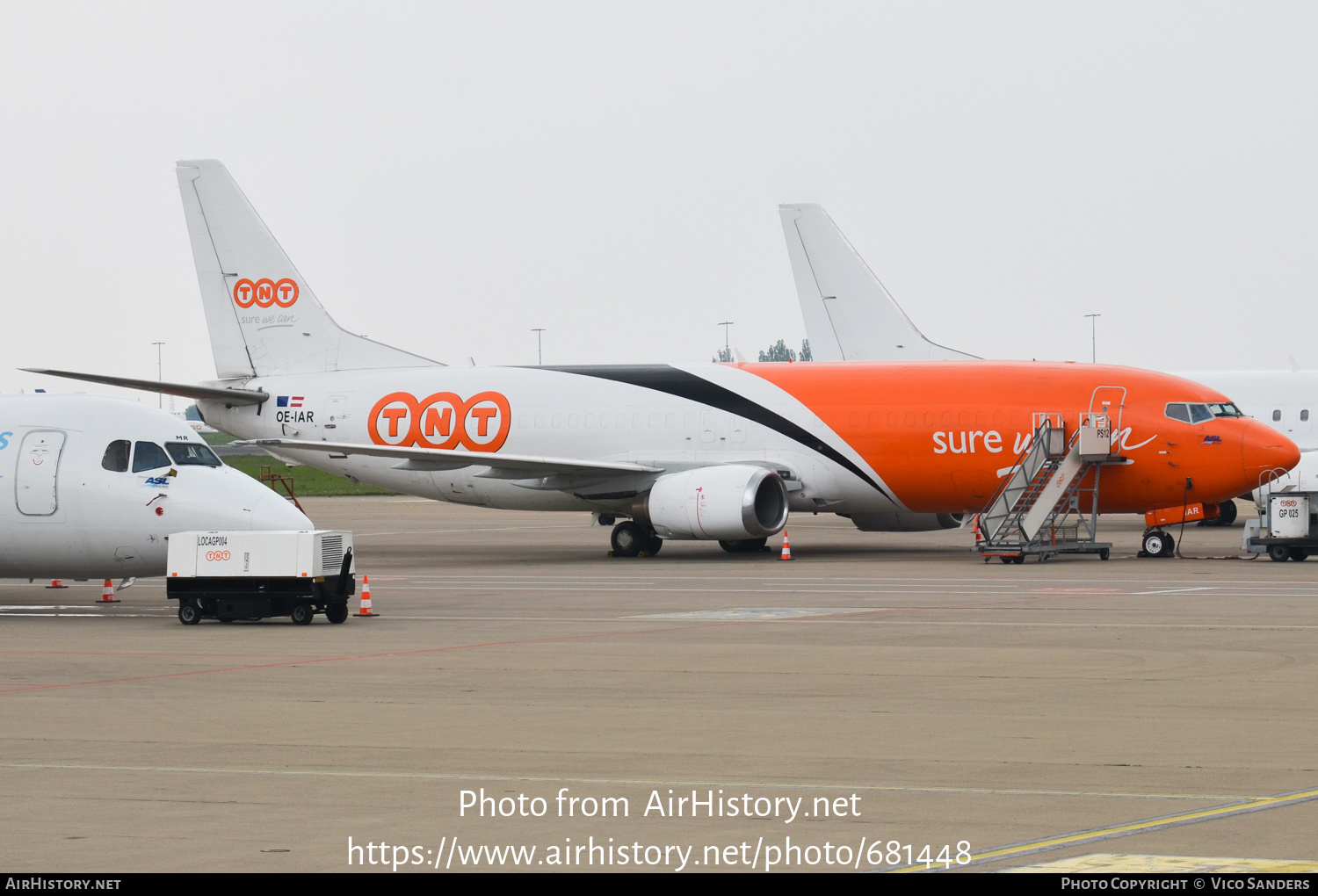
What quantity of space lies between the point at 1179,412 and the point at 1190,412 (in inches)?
8.0

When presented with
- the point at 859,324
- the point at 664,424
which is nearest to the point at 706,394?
the point at 664,424

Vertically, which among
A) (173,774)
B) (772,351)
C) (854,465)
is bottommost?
(173,774)

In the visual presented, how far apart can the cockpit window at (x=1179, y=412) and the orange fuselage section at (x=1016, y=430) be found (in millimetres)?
143

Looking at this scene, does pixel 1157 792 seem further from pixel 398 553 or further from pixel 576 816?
pixel 398 553

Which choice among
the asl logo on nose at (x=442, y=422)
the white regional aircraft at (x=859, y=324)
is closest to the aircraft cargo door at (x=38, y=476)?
the asl logo on nose at (x=442, y=422)

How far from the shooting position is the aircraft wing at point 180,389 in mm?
33719

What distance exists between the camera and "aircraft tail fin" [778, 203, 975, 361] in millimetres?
51344

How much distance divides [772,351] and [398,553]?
14579 centimetres

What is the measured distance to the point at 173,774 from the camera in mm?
10625

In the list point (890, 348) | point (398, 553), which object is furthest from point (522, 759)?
point (890, 348)

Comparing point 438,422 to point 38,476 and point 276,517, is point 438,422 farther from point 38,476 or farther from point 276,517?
point 276,517

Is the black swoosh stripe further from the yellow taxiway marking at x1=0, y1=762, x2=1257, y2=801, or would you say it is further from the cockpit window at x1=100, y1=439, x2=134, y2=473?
the yellow taxiway marking at x1=0, y1=762, x2=1257, y2=801

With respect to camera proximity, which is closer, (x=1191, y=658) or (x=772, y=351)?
(x=1191, y=658)

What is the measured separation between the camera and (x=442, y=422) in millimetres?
37688
